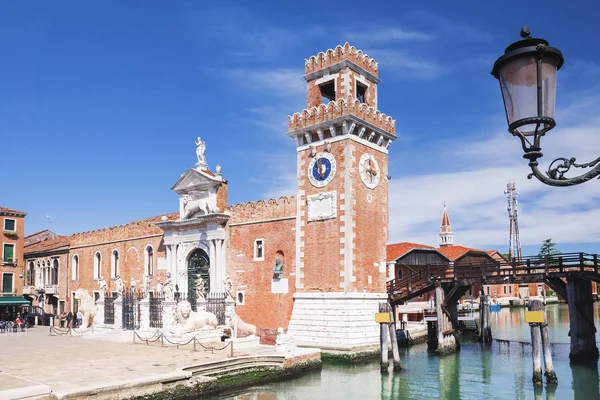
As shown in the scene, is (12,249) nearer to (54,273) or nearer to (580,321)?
(54,273)

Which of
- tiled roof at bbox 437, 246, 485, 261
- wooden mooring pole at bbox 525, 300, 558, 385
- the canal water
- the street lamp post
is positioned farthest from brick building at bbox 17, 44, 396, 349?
tiled roof at bbox 437, 246, 485, 261

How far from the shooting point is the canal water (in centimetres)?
1602

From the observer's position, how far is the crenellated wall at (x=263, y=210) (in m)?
24.8

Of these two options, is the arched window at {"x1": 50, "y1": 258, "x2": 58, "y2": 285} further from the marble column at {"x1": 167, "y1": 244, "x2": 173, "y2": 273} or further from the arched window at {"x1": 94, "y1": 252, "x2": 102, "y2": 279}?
the marble column at {"x1": 167, "y1": 244, "x2": 173, "y2": 273}

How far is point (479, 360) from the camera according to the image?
2275 cm

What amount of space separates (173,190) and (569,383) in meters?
20.6

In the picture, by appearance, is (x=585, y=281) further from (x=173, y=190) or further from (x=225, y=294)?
(x=173, y=190)

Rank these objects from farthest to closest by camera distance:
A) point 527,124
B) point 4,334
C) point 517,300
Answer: point 517,300
point 4,334
point 527,124

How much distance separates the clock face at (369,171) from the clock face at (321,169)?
1.23 meters

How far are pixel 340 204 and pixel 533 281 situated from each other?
8210 mm

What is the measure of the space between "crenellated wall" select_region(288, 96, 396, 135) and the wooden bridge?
6.99 m

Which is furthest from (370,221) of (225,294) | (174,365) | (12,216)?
(12,216)

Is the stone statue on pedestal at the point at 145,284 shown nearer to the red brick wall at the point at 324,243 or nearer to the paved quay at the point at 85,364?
the paved quay at the point at 85,364

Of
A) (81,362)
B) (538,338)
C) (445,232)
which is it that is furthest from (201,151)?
(445,232)
